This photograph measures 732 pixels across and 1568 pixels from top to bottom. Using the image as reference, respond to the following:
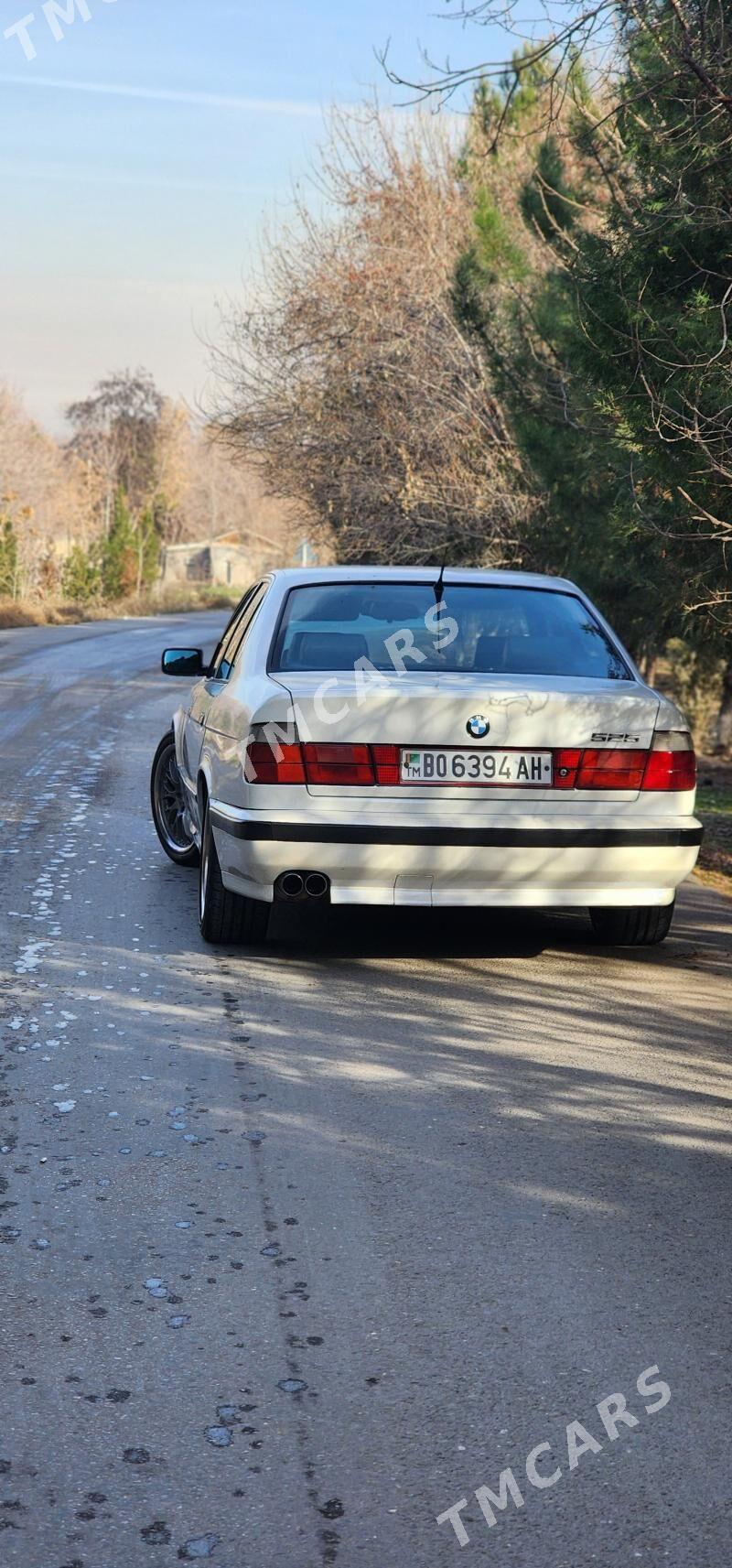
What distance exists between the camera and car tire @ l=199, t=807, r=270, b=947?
7000 millimetres

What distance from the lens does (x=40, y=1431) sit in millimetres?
3049

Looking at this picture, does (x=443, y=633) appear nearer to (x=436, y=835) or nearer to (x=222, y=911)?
(x=436, y=835)

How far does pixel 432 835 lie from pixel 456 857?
13cm

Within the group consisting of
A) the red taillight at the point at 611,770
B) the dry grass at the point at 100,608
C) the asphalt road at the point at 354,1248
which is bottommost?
the dry grass at the point at 100,608

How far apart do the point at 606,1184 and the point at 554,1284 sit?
70 centimetres

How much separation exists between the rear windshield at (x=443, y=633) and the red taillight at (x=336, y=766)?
1.79ft

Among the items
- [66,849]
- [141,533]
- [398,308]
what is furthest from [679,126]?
[141,533]

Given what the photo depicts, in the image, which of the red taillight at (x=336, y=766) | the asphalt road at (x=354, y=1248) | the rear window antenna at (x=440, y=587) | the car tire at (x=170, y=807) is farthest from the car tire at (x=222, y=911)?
the car tire at (x=170, y=807)

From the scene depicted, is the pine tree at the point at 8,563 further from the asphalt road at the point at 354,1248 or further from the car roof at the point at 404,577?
the asphalt road at the point at 354,1248

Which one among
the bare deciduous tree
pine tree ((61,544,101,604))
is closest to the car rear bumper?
the bare deciduous tree

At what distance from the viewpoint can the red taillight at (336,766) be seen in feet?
21.2

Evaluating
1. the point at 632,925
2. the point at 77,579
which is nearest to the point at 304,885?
the point at 632,925

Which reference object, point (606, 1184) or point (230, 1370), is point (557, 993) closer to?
point (606, 1184)

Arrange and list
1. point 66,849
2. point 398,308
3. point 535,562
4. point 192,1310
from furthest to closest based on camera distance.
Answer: point 398,308 → point 535,562 → point 66,849 → point 192,1310
